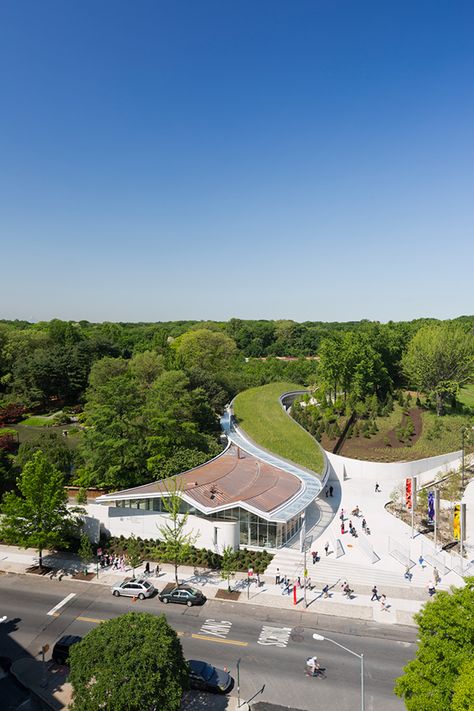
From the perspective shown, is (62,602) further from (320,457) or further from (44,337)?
(44,337)

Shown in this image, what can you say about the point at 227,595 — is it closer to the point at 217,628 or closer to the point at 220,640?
the point at 217,628

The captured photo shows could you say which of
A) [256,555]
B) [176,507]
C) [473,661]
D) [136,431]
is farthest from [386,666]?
[136,431]

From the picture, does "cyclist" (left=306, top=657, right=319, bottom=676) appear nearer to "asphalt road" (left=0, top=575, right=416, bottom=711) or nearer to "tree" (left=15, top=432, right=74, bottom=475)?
"asphalt road" (left=0, top=575, right=416, bottom=711)

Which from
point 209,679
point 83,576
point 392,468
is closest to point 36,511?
point 83,576

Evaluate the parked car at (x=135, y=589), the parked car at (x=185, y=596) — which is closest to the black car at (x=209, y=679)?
the parked car at (x=185, y=596)

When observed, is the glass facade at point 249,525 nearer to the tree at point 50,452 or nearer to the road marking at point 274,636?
the road marking at point 274,636
